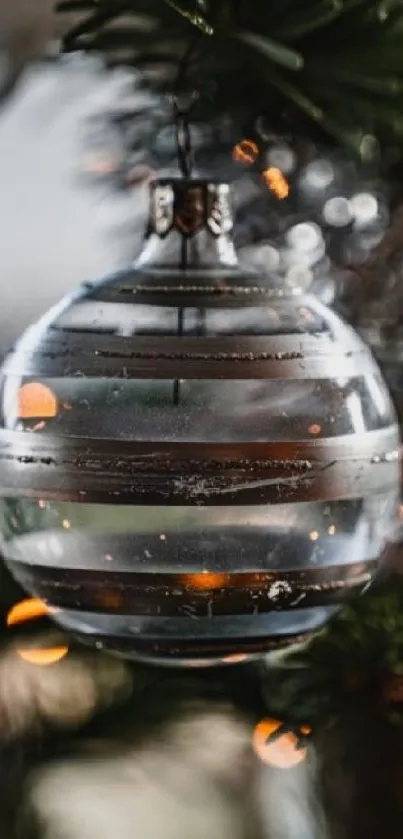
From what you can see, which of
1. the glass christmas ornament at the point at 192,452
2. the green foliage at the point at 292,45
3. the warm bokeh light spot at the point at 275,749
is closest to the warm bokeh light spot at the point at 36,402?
the glass christmas ornament at the point at 192,452

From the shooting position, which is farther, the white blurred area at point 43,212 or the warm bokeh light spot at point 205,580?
the white blurred area at point 43,212

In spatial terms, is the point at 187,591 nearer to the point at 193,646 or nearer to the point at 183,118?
the point at 193,646

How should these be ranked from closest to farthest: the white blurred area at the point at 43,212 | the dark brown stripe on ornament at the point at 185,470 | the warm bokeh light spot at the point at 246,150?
the dark brown stripe on ornament at the point at 185,470 < the warm bokeh light spot at the point at 246,150 < the white blurred area at the point at 43,212

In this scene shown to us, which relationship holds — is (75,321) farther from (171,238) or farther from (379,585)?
(379,585)

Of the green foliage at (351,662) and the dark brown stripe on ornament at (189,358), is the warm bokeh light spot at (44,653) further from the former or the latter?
the dark brown stripe on ornament at (189,358)

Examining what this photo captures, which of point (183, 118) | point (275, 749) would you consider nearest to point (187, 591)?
point (183, 118)

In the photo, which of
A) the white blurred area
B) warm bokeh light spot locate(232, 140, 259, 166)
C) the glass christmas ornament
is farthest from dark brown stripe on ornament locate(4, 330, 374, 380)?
the white blurred area

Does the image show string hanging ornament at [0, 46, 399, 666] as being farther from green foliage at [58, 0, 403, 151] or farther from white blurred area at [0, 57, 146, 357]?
white blurred area at [0, 57, 146, 357]
